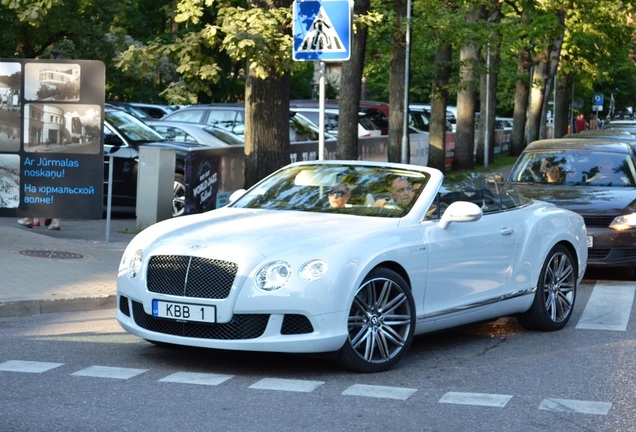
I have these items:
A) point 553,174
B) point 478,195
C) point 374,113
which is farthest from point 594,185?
point 374,113

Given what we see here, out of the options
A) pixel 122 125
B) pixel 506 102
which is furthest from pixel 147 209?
pixel 506 102

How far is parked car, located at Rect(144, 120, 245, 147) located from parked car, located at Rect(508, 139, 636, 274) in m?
7.17

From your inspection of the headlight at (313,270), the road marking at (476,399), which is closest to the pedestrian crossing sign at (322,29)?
the headlight at (313,270)

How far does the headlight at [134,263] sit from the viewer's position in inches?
340

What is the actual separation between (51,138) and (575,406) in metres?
9.26

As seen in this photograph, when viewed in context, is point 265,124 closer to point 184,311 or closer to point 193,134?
point 193,134

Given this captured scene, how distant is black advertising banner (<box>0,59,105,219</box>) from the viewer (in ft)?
48.9

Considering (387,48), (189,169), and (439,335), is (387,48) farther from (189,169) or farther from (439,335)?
(439,335)

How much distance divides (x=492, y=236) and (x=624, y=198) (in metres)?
5.15

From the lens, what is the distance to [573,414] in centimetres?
730

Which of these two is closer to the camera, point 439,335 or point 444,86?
point 439,335

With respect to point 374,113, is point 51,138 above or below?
below

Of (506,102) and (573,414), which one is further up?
(506,102)

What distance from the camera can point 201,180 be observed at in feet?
60.9
